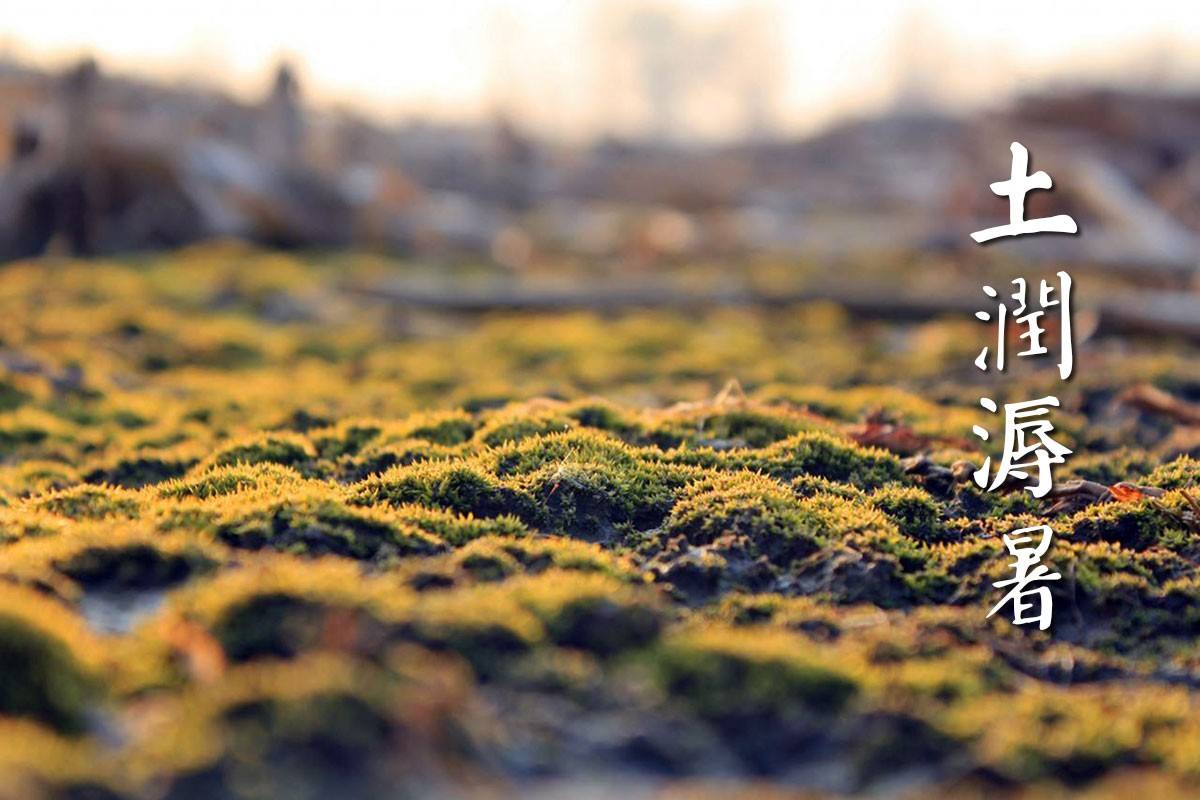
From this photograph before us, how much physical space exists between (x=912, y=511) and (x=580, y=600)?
3.50 meters

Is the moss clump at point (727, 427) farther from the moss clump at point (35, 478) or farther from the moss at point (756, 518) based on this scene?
the moss clump at point (35, 478)

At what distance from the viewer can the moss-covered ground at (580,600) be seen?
4.96 metres

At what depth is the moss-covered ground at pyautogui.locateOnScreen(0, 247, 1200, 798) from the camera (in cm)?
496

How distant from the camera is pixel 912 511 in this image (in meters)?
8.78

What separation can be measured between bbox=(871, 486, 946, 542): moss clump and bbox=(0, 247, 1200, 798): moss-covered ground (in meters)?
0.03

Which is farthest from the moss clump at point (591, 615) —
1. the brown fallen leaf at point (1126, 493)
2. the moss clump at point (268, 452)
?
the moss clump at point (268, 452)

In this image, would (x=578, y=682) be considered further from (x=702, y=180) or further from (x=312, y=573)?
(x=702, y=180)

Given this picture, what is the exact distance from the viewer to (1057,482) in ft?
32.0

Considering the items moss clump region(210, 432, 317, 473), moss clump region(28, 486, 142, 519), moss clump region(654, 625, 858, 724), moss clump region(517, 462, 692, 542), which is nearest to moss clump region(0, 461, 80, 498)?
moss clump region(28, 486, 142, 519)

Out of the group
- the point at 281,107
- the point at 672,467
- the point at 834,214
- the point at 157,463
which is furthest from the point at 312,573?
the point at 834,214

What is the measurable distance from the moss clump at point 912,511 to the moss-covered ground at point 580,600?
0.03 meters

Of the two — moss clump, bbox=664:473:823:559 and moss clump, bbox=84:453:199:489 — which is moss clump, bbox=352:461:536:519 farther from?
moss clump, bbox=84:453:199:489

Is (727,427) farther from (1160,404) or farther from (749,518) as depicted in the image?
(1160,404)

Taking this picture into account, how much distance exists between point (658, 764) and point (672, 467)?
4266 millimetres
